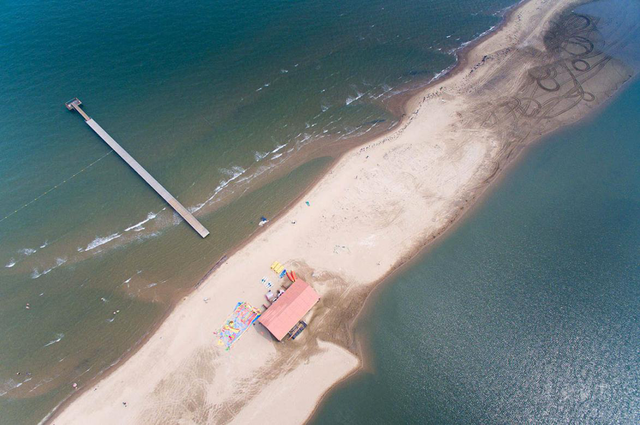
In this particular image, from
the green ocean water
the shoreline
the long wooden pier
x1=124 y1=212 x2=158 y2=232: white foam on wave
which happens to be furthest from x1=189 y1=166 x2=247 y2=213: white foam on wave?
x1=124 y1=212 x2=158 y2=232: white foam on wave

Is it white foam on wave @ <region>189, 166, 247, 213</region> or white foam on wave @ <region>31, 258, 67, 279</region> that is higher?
A: white foam on wave @ <region>31, 258, 67, 279</region>

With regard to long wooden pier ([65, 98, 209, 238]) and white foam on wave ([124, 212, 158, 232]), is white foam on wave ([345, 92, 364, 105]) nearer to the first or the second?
long wooden pier ([65, 98, 209, 238])

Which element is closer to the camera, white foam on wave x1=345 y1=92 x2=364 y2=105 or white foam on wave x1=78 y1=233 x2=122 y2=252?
white foam on wave x1=78 y1=233 x2=122 y2=252

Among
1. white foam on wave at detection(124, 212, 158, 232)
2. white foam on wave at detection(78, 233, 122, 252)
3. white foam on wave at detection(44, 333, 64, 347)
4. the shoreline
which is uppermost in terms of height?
white foam on wave at detection(78, 233, 122, 252)

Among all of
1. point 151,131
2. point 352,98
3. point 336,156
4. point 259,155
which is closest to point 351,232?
point 336,156

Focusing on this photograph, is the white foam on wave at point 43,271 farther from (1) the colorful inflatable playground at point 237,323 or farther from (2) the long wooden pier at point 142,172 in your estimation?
(1) the colorful inflatable playground at point 237,323

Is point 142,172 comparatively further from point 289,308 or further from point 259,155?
point 289,308
